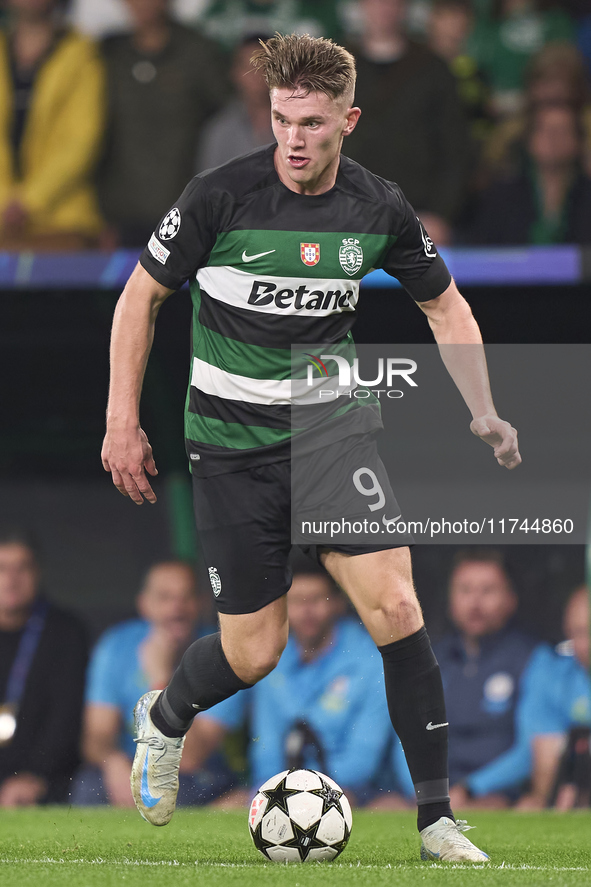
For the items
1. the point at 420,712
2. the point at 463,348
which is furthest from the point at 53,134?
the point at 420,712

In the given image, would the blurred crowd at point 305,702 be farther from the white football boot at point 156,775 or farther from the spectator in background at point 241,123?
the spectator in background at point 241,123

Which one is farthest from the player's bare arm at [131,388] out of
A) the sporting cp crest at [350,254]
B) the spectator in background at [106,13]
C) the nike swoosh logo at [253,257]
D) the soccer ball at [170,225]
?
the spectator in background at [106,13]

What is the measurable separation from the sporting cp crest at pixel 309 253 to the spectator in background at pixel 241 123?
3.18 m

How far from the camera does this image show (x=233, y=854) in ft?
12.3

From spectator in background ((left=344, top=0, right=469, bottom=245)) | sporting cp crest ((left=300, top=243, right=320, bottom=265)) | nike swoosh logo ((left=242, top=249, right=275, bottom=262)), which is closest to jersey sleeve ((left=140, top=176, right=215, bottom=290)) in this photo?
nike swoosh logo ((left=242, top=249, right=275, bottom=262))

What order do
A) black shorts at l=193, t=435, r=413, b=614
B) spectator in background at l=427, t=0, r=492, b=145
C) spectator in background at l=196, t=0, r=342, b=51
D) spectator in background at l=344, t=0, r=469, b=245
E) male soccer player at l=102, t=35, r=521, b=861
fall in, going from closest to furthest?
male soccer player at l=102, t=35, r=521, b=861
black shorts at l=193, t=435, r=413, b=614
spectator in background at l=344, t=0, r=469, b=245
spectator in background at l=427, t=0, r=492, b=145
spectator in background at l=196, t=0, r=342, b=51

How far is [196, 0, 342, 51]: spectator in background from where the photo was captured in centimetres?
788

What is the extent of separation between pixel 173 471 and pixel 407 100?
2.50 m

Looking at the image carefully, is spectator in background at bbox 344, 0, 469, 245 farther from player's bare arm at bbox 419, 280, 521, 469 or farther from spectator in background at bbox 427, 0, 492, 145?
player's bare arm at bbox 419, 280, 521, 469

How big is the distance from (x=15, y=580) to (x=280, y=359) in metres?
3.42

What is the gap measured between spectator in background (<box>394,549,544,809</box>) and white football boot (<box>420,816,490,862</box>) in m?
2.79

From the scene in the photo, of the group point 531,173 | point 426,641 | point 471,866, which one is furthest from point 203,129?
point 471,866

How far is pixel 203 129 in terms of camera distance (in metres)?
6.90

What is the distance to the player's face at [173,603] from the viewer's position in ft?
21.7
